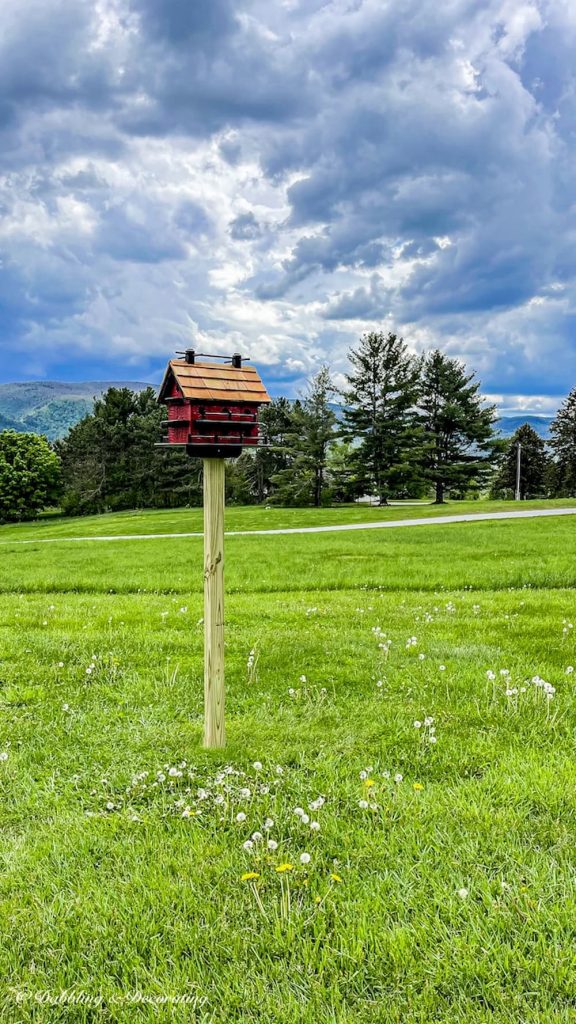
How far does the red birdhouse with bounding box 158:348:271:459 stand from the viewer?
3.87 m

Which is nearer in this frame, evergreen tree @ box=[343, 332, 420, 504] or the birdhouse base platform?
the birdhouse base platform

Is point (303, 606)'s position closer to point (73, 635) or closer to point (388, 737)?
point (73, 635)

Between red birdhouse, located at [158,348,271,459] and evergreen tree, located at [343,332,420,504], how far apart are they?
112 feet

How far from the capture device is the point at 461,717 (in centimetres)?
437

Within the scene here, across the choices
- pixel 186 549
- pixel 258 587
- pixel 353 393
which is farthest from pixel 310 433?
pixel 258 587

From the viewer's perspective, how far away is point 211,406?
390 centimetres

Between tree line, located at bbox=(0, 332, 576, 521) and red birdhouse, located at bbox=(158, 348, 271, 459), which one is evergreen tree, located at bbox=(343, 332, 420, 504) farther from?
red birdhouse, located at bbox=(158, 348, 271, 459)

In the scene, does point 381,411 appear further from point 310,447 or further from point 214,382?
point 214,382

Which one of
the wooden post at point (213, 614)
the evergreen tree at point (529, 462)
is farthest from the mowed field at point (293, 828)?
the evergreen tree at point (529, 462)

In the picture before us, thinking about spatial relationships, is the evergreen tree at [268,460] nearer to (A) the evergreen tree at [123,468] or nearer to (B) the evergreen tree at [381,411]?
(A) the evergreen tree at [123,468]

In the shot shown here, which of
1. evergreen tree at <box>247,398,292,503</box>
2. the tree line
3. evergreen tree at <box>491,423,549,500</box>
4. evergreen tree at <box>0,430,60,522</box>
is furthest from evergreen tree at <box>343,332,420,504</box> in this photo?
evergreen tree at <box>0,430,60,522</box>

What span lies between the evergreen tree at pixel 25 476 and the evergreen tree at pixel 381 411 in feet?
102

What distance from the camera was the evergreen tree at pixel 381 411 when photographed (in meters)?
38.0

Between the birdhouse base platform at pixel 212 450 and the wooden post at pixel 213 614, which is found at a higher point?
the birdhouse base platform at pixel 212 450
